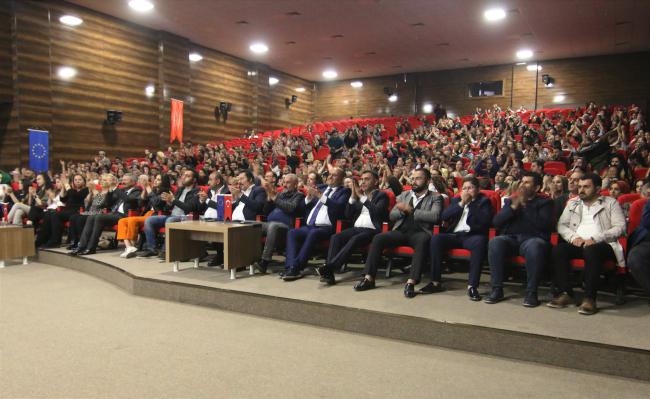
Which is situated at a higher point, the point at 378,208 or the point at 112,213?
the point at 378,208

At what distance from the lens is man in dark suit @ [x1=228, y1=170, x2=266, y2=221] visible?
390 centimetres

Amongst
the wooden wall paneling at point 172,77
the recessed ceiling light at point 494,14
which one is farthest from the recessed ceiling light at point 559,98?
the wooden wall paneling at point 172,77

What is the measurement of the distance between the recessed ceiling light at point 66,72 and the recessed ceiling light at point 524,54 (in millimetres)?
9542

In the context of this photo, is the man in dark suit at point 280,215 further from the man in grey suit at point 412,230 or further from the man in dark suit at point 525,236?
the man in dark suit at point 525,236

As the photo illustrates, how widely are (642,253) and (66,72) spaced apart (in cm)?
889

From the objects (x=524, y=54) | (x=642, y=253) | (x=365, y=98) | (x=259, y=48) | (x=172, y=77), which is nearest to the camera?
(x=642, y=253)

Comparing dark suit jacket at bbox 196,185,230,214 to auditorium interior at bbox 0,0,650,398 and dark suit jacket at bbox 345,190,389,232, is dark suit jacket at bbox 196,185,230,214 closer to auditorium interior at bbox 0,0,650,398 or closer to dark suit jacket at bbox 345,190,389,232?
auditorium interior at bbox 0,0,650,398

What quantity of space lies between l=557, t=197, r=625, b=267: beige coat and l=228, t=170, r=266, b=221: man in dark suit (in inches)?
88.2

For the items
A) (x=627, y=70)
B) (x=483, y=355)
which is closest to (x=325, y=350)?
(x=483, y=355)

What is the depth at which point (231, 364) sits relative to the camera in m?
2.15

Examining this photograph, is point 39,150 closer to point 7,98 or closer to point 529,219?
point 7,98

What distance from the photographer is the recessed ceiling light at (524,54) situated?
439 inches

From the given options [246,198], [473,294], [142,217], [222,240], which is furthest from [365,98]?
[473,294]

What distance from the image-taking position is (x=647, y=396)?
1839 mm
